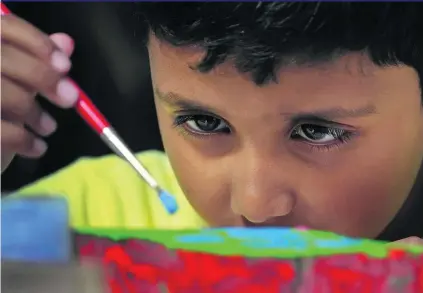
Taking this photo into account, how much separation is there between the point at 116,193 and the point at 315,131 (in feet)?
0.41

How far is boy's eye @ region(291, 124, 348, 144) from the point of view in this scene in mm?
310

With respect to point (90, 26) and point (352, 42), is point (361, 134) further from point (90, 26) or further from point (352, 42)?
point (90, 26)

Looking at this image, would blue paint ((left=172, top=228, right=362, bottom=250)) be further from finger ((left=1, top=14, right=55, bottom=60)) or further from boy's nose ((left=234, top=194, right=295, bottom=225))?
finger ((left=1, top=14, right=55, bottom=60))

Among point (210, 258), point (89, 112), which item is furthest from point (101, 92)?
point (210, 258)

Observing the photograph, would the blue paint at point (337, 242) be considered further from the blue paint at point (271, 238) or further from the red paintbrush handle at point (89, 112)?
the red paintbrush handle at point (89, 112)

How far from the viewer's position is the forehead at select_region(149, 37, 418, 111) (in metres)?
0.29

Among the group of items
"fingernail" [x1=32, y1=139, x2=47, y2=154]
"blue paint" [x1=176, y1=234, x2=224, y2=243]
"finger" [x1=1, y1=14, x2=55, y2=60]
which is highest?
"finger" [x1=1, y1=14, x2=55, y2=60]

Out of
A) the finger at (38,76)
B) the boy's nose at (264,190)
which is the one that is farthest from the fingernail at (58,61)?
the boy's nose at (264,190)

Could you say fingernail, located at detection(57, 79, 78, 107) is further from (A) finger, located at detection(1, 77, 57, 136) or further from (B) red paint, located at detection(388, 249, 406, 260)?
(B) red paint, located at detection(388, 249, 406, 260)

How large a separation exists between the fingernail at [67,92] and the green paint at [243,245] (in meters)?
0.07

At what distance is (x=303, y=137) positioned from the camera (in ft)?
1.02

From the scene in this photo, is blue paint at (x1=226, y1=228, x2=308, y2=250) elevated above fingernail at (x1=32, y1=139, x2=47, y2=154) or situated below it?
below

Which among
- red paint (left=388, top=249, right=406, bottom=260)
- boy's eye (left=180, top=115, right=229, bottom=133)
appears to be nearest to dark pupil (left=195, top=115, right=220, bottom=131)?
boy's eye (left=180, top=115, right=229, bottom=133)

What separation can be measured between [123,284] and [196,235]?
0.05 m
